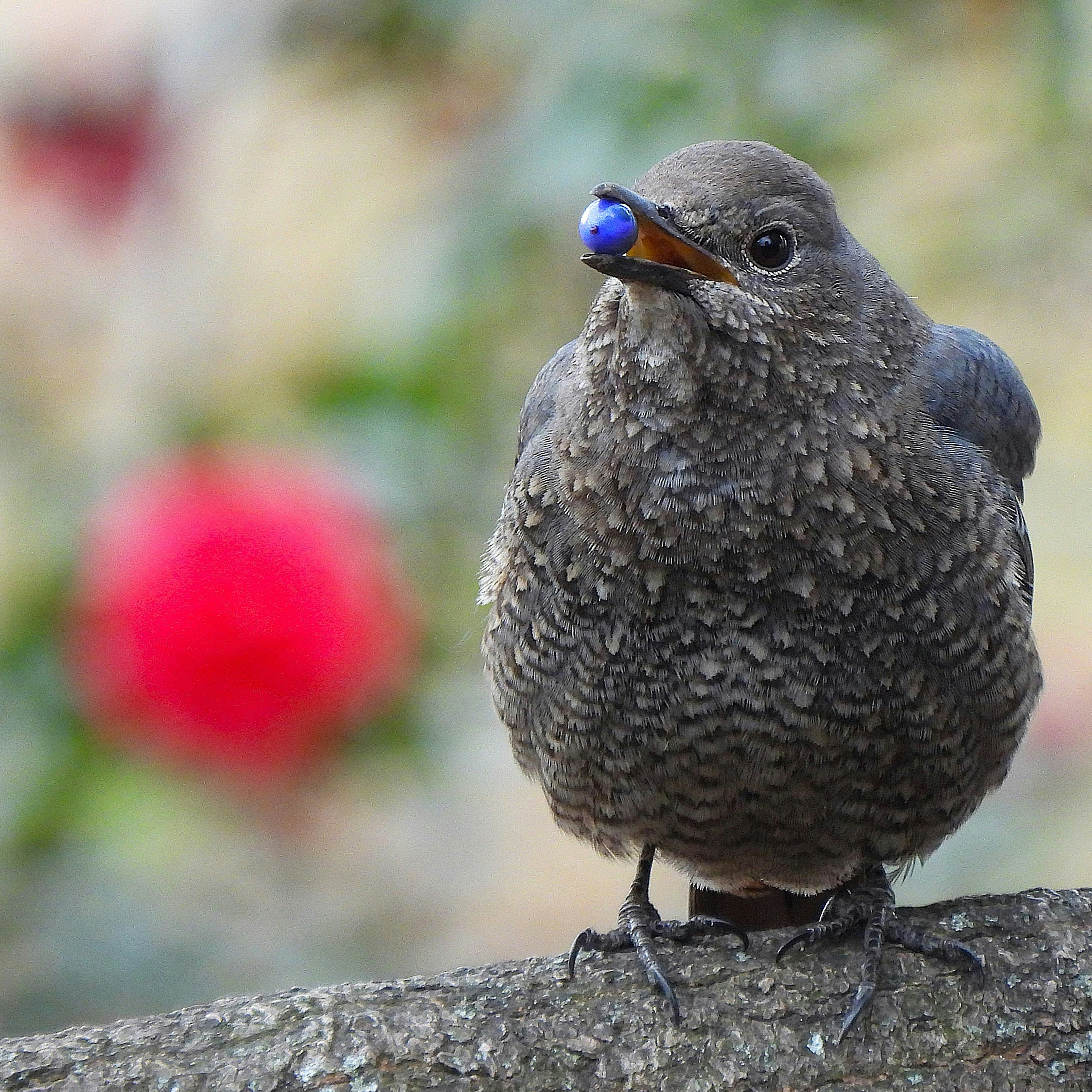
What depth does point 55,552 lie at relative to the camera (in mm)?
2990

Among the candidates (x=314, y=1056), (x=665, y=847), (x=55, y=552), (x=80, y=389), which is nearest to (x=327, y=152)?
(x=80, y=389)

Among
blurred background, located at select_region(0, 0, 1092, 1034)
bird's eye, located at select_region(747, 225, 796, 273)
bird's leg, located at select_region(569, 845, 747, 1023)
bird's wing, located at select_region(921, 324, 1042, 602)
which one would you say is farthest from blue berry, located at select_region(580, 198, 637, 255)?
bird's leg, located at select_region(569, 845, 747, 1023)

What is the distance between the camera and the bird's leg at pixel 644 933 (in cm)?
268

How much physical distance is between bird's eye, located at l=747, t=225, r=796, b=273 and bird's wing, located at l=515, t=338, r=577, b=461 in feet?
1.43

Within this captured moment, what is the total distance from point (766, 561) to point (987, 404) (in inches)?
22.1

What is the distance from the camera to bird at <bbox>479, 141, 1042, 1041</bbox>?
264 centimetres

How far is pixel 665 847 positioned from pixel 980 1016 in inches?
26.6

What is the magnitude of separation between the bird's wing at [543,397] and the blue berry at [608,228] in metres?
0.55

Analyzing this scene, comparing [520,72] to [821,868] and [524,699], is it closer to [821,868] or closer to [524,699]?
[524,699]

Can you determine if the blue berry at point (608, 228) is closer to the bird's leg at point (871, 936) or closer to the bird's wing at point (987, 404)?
the bird's wing at point (987, 404)

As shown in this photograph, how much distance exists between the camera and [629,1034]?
2.52 metres

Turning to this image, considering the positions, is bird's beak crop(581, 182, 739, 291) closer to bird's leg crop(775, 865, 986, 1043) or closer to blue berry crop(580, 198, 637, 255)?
blue berry crop(580, 198, 637, 255)

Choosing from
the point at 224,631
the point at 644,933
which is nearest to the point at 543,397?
the point at 224,631

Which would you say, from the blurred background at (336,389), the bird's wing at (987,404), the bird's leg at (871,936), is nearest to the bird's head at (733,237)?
the bird's wing at (987,404)
